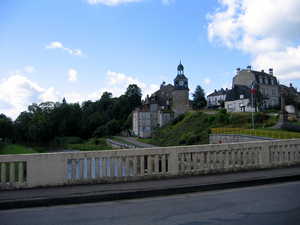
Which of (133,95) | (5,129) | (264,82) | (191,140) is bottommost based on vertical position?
(191,140)

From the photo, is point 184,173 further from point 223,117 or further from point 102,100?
point 102,100

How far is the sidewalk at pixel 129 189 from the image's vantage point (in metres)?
4.79

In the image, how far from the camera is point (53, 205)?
4801mm

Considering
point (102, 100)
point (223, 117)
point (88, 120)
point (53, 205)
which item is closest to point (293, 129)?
point (223, 117)

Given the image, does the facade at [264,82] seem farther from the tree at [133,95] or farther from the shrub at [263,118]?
the tree at [133,95]

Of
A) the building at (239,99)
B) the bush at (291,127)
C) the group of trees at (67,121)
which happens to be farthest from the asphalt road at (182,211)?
the group of trees at (67,121)

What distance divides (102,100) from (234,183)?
99439mm

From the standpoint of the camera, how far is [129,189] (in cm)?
531

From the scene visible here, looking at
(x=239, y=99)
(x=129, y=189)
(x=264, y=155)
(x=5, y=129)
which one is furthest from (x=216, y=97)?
(x=129, y=189)

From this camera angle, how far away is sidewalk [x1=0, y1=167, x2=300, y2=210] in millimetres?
4793

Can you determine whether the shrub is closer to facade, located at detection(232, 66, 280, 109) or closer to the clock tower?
facade, located at detection(232, 66, 280, 109)

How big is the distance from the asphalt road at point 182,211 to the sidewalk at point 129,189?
0.15 m

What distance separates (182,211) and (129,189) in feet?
4.71

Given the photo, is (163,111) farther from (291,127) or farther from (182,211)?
(182,211)
